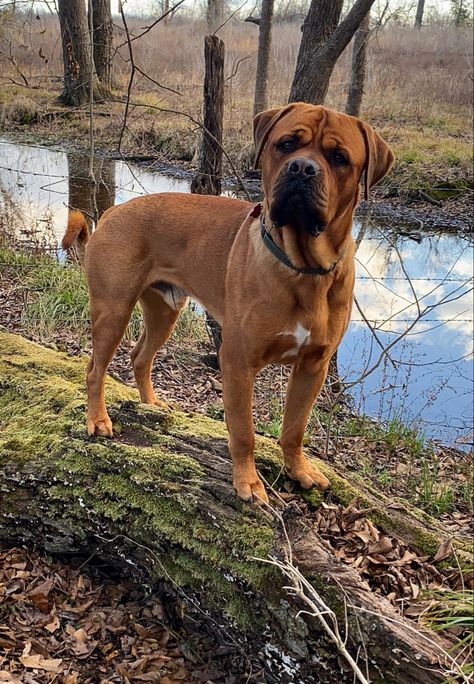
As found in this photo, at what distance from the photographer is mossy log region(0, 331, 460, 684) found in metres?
2.18

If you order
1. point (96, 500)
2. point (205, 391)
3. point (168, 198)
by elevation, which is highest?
point (168, 198)

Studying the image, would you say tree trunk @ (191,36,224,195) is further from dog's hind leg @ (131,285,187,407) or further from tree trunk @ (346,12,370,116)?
tree trunk @ (346,12,370,116)

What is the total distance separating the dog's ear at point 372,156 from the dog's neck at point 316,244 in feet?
0.46

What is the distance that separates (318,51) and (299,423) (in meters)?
3.57

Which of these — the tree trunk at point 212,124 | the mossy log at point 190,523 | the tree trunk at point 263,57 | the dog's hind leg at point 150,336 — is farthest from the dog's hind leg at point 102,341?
the tree trunk at point 263,57

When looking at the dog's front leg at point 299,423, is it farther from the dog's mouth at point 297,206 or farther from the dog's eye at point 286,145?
the dog's eye at point 286,145

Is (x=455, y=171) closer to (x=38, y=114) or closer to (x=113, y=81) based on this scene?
(x=113, y=81)

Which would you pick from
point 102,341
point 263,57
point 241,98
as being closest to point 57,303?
point 102,341

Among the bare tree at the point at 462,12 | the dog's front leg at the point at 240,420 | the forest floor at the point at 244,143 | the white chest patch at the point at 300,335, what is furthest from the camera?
the bare tree at the point at 462,12

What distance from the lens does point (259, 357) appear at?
2.72 meters

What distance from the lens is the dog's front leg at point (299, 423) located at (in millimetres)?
2973

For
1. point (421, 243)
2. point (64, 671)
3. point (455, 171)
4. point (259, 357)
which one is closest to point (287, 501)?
point (259, 357)

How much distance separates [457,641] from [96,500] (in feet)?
5.15

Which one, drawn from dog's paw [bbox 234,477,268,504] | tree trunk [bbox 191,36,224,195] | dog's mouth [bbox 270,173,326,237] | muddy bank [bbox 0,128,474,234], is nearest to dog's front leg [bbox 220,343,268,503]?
dog's paw [bbox 234,477,268,504]
